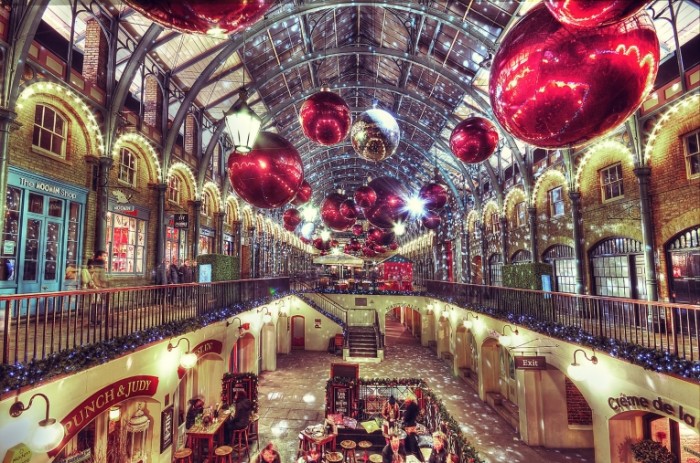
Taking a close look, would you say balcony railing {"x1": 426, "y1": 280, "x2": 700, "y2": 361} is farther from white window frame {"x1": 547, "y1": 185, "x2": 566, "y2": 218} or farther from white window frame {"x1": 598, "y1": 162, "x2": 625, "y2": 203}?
white window frame {"x1": 547, "y1": 185, "x2": 566, "y2": 218}

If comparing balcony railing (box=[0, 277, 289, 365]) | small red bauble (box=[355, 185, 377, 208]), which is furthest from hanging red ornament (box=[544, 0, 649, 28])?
small red bauble (box=[355, 185, 377, 208])

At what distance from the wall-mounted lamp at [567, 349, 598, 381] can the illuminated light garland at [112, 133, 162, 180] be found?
11.7 m

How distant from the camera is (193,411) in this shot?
32.8ft

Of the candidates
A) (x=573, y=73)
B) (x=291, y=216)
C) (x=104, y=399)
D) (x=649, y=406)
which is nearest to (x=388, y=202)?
(x=291, y=216)

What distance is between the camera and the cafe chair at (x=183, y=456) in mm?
8055

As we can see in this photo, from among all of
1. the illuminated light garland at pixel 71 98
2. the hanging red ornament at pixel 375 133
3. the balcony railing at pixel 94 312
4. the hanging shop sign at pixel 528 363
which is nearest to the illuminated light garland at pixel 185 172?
the illuminated light garland at pixel 71 98

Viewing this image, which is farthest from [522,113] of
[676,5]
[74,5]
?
[74,5]

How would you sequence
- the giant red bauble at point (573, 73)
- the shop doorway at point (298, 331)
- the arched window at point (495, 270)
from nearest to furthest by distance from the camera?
the giant red bauble at point (573, 73) → the arched window at point (495, 270) → the shop doorway at point (298, 331)

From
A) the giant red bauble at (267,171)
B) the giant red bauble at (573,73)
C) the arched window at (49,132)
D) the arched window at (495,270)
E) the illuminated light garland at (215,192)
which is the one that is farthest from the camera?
the arched window at (495,270)

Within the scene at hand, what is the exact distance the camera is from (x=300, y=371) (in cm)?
1795

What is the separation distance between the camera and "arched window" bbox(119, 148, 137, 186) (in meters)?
10.3

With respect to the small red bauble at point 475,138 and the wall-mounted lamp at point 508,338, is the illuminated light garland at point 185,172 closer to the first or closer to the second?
the small red bauble at point 475,138

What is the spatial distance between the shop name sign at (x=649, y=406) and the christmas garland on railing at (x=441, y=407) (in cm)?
277

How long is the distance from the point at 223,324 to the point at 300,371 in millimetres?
8581
